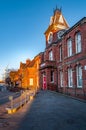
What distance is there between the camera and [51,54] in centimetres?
3594

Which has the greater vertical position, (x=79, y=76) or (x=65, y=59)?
(x=65, y=59)

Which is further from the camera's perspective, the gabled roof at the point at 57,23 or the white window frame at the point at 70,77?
the gabled roof at the point at 57,23

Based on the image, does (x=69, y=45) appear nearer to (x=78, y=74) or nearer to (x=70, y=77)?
(x=70, y=77)

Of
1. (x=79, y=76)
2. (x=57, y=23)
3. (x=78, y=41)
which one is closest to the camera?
(x=79, y=76)

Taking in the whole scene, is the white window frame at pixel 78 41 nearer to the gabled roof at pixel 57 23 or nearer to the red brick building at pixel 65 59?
the red brick building at pixel 65 59

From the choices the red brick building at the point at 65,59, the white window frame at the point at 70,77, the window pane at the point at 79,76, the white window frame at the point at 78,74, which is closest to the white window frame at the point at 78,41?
the red brick building at the point at 65,59

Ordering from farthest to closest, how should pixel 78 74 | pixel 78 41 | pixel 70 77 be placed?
pixel 70 77, pixel 78 41, pixel 78 74

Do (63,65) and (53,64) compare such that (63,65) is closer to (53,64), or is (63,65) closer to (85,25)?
(53,64)

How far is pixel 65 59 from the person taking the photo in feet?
92.1

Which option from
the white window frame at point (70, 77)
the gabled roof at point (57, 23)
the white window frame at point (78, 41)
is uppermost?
the gabled roof at point (57, 23)

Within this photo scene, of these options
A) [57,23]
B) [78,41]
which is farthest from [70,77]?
[57,23]

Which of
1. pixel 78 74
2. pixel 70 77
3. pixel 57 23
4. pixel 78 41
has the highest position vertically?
pixel 57 23

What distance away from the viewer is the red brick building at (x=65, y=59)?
2288 cm

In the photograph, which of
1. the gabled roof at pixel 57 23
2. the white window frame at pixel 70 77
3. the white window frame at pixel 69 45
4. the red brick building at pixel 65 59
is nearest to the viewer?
the red brick building at pixel 65 59
